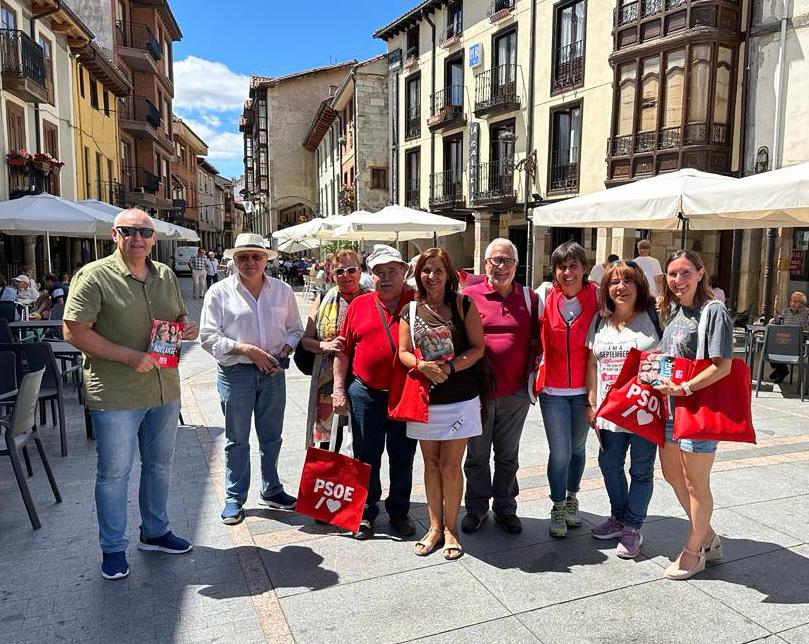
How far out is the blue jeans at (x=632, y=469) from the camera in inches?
135

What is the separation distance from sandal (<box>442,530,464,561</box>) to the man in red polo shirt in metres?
0.34

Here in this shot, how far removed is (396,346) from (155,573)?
1.76m

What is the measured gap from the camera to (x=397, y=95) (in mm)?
28156

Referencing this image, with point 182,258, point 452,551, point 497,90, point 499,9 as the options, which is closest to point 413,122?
point 497,90

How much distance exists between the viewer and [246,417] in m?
3.89

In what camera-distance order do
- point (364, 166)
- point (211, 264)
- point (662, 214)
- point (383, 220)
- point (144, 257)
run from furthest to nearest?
1. point (364, 166)
2. point (211, 264)
3. point (383, 220)
4. point (662, 214)
5. point (144, 257)

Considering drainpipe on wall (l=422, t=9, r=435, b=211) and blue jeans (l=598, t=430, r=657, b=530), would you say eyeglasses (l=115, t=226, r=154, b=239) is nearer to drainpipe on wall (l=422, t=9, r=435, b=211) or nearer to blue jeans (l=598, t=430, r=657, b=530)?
blue jeans (l=598, t=430, r=657, b=530)

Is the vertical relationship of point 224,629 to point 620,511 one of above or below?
below

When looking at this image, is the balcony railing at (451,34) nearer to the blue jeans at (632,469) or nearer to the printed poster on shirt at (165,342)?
the blue jeans at (632,469)

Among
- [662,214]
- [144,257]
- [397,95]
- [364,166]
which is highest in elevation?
[397,95]

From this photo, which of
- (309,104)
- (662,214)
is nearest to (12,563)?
(662,214)

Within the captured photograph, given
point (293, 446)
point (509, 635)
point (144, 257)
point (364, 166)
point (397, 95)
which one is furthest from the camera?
point (364, 166)

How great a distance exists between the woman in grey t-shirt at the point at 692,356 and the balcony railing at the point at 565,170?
16.2 metres

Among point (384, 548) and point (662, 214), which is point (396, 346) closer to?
point (384, 548)
